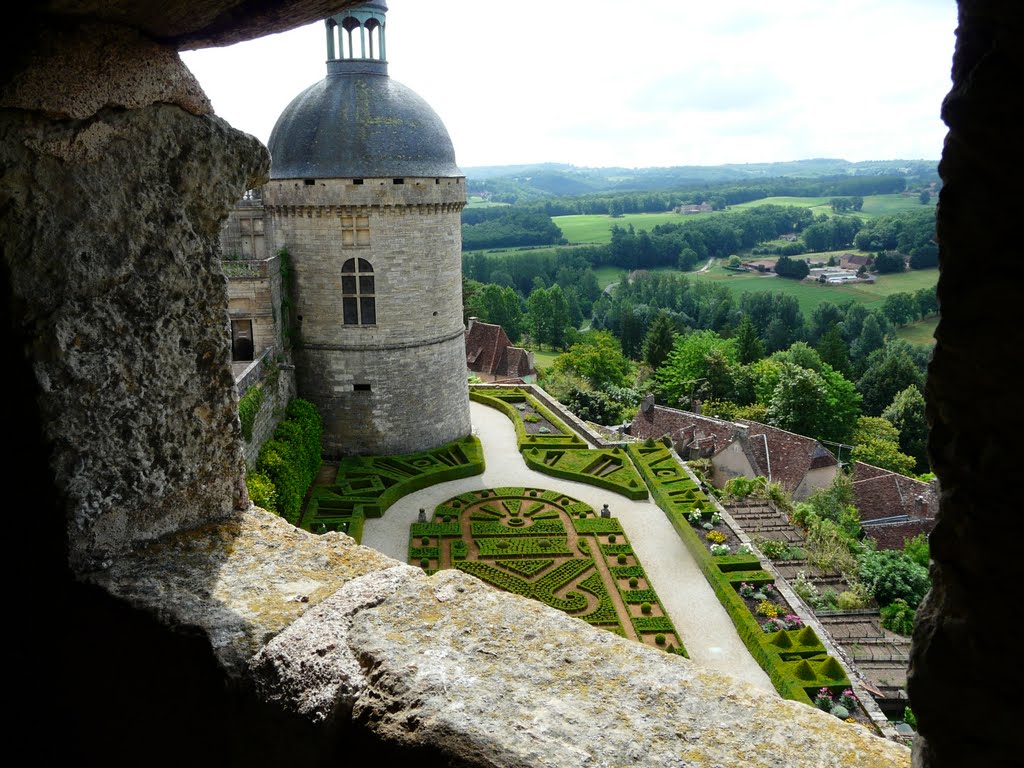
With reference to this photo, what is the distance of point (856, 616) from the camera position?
19234 millimetres

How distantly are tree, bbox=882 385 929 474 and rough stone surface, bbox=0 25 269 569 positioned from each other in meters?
46.8

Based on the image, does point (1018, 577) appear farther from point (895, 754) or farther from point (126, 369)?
point (126, 369)

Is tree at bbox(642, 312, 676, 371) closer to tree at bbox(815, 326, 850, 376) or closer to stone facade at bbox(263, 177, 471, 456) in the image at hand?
tree at bbox(815, 326, 850, 376)

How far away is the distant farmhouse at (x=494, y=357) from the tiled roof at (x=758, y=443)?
31.2 ft

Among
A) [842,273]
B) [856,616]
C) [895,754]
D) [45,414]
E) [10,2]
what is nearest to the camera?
[895,754]

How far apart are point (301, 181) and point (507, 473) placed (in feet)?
33.9

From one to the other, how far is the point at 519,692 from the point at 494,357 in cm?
4232

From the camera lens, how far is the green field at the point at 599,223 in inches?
5999

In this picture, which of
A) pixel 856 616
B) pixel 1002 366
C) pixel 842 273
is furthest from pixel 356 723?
pixel 842 273

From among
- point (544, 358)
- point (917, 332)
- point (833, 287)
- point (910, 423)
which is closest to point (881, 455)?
point (910, 423)

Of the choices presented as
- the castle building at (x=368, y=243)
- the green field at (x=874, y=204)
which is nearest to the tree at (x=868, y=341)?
the castle building at (x=368, y=243)

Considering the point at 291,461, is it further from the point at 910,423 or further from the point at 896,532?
the point at 910,423

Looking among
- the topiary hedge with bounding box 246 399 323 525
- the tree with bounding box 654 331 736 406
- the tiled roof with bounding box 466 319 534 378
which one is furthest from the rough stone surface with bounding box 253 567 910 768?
the tree with bounding box 654 331 736 406

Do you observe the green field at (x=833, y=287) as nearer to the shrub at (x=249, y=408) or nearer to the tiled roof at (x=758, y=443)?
the tiled roof at (x=758, y=443)
